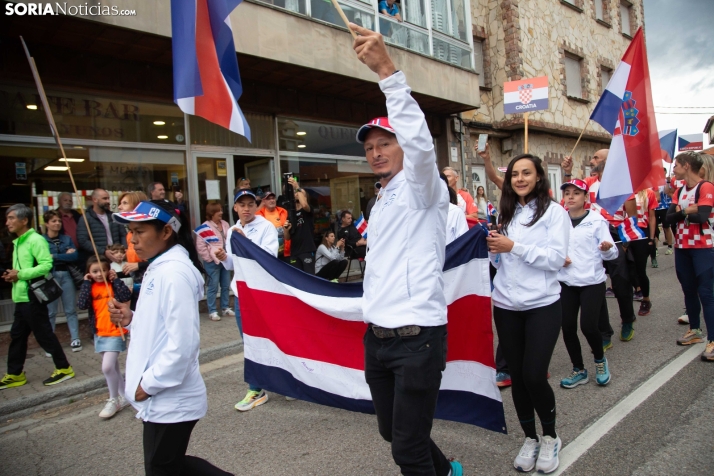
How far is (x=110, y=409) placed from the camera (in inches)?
183

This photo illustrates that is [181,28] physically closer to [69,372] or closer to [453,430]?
[453,430]

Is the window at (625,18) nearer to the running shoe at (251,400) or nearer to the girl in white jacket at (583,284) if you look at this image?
the girl in white jacket at (583,284)

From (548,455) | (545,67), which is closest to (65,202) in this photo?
(548,455)

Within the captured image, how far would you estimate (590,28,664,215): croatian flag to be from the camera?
5422 millimetres

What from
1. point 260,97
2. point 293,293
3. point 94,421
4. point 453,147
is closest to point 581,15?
point 453,147

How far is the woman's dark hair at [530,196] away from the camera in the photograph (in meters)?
3.31

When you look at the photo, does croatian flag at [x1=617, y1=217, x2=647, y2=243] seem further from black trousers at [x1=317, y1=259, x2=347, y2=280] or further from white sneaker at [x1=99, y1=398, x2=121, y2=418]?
white sneaker at [x1=99, y1=398, x2=121, y2=418]

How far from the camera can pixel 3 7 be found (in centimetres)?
629

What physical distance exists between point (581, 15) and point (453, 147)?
32.5 feet

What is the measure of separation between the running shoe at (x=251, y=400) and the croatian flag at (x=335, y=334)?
0.57 ft

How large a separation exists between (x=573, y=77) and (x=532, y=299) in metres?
18.9

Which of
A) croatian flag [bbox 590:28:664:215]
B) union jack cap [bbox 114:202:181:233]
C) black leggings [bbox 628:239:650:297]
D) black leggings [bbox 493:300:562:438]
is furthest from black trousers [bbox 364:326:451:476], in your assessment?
black leggings [bbox 628:239:650:297]

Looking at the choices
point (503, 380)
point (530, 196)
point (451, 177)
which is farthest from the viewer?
point (451, 177)

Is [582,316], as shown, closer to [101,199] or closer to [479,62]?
[101,199]
